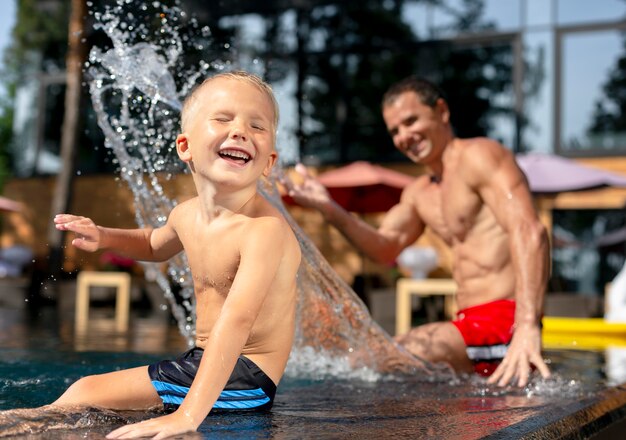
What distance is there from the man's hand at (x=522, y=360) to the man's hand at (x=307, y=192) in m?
1.01

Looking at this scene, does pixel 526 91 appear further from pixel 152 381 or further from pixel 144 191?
pixel 152 381

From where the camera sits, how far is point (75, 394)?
208 centimetres

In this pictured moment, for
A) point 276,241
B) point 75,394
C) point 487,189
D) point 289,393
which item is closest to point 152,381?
point 75,394

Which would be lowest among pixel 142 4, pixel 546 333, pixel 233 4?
pixel 546 333

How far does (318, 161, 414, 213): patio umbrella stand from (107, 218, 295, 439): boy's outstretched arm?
26.7ft

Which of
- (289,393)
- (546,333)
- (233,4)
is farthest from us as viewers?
(233,4)

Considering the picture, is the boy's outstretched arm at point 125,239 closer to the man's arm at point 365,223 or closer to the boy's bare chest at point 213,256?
the boy's bare chest at point 213,256

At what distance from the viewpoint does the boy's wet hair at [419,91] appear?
3.88 metres

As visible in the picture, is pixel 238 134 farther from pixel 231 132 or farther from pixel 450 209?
pixel 450 209

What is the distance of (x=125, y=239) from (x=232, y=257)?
48cm

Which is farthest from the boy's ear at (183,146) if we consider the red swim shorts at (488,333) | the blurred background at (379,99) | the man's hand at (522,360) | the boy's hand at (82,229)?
the blurred background at (379,99)

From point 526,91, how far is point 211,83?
451 inches

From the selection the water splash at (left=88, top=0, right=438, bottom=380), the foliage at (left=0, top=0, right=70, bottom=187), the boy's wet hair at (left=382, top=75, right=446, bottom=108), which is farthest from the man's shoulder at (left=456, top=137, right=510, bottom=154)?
the foliage at (left=0, top=0, right=70, bottom=187)

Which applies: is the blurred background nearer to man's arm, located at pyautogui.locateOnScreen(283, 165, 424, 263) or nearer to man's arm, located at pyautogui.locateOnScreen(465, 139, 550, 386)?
man's arm, located at pyautogui.locateOnScreen(283, 165, 424, 263)
